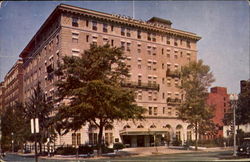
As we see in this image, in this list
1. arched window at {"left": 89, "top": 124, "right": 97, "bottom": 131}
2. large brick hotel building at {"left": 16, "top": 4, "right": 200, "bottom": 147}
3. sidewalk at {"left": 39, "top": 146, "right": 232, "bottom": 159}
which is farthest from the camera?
arched window at {"left": 89, "top": 124, "right": 97, "bottom": 131}

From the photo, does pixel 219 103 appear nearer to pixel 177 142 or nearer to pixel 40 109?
pixel 177 142

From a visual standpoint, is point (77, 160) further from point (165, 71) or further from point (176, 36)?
point (176, 36)

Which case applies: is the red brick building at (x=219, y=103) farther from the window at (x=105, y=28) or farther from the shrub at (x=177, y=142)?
the window at (x=105, y=28)

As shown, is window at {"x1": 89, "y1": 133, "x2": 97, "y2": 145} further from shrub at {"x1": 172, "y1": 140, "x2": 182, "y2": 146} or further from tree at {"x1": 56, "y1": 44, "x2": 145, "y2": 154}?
shrub at {"x1": 172, "y1": 140, "x2": 182, "y2": 146}

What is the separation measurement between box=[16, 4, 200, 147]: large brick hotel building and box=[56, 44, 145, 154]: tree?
0.56 m

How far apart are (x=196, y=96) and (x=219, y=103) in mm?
1437

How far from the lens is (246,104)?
1617 cm

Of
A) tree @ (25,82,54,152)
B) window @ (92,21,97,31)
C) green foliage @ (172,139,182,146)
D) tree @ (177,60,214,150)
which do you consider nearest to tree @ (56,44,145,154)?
tree @ (25,82,54,152)

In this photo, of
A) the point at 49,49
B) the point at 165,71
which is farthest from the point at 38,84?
the point at 165,71

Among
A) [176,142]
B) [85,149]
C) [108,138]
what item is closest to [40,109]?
[85,149]

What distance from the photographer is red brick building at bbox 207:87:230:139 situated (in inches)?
634

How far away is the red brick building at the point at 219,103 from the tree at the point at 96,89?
14.7ft

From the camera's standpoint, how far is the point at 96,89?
19.9 meters

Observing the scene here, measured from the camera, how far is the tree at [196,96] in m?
16.3
